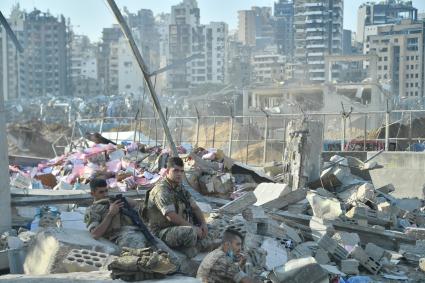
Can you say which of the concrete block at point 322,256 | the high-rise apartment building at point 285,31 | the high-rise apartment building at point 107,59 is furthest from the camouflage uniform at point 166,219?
the high-rise apartment building at point 285,31

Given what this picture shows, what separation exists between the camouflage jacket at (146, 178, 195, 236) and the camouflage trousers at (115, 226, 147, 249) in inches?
13.8

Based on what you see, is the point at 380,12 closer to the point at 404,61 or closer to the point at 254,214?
the point at 404,61

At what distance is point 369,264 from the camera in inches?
380

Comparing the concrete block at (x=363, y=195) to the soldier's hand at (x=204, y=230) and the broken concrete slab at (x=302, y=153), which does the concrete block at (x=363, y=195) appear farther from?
the soldier's hand at (x=204, y=230)

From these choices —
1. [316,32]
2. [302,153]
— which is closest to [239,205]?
[302,153]

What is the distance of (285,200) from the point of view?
11.6 m

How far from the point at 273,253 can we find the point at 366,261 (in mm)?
1424

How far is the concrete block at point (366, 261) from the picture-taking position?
962 cm

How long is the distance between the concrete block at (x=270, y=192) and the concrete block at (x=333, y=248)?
1.58 m

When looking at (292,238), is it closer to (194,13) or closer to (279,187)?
(279,187)

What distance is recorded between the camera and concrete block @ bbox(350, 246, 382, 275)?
9625 millimetres

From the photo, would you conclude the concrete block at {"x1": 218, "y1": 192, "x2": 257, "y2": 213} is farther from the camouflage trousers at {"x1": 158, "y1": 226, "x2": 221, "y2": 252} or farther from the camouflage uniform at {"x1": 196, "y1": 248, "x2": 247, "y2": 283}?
the camouflage uniform at {"x1": 196, "y1": 248, "x2": 247, "y2": 283}

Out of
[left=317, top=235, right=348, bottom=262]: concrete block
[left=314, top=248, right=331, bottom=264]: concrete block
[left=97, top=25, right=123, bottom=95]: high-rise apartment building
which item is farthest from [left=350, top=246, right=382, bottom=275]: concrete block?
[left=97, top=25, right=123, bottom=95]: high-rise apartment building

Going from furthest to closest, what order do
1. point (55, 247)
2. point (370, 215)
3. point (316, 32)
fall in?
point (316, 32) → point (370, 215) → point (55, 247)
